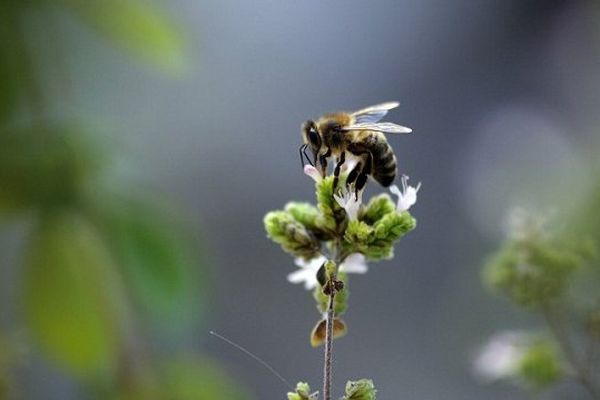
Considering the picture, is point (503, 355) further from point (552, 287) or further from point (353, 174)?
point (353, 174)

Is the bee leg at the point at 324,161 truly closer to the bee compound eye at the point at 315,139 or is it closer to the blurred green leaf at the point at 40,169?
the bee compound eye at the point at 315,139

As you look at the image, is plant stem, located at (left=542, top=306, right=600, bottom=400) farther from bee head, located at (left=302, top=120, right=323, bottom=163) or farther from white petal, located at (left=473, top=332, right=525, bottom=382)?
bee head, located at (left=302, top=120, right=323, bottom=163)

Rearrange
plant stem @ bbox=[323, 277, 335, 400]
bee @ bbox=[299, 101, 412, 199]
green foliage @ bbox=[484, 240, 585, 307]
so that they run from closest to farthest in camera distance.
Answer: plant stem @ bbox=[323, 277, 335, 400] → bee @ bbox=[299, 101, 412, 199] → green foliage @ bbox=[484, 240, 585, 307]

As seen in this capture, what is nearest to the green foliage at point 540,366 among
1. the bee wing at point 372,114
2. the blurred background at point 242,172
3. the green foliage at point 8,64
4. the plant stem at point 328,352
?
the blurred background at point 242,172

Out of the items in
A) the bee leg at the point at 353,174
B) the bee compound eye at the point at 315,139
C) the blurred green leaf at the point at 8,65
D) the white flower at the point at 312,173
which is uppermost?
the blurred green leaf at the point at 8,65

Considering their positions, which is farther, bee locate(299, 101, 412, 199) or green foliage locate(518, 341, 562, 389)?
green foliage locate(518, 341, 562, 389)

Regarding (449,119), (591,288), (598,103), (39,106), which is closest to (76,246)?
(39,106)

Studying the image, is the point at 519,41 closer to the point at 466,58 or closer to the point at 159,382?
the point at 466,58

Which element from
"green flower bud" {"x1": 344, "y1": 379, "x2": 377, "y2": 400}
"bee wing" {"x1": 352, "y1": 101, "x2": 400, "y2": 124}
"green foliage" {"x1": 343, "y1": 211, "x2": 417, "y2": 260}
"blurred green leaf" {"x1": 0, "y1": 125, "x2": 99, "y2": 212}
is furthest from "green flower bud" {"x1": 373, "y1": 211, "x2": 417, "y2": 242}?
"blurred green leaf" {"x1": 0, "y1": 125, "x2": 99, "y2": 212}
